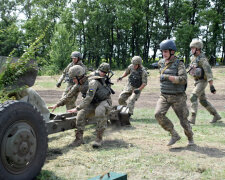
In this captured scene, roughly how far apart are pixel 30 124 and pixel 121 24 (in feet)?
139

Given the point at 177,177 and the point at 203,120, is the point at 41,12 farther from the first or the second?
the point at 177,177

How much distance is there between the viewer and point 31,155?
12.4 ft

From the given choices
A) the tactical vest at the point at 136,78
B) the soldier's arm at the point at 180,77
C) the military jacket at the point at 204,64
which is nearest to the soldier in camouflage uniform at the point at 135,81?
the tactical vest at the point at 136,78

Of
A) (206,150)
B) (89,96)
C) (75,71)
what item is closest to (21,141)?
(89,96)

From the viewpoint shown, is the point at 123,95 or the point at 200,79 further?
the point at 123,95

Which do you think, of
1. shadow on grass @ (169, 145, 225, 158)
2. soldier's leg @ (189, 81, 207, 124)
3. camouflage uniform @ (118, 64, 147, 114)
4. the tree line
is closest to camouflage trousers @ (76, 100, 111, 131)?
shadow on grass @ (169, 145, 225, 158)

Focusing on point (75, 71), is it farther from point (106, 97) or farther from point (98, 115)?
point (98, 115)

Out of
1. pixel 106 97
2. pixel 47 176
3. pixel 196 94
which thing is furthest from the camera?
pixel 196 94

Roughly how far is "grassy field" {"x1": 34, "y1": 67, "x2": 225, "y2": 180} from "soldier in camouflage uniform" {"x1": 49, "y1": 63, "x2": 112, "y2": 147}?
0.31 meters

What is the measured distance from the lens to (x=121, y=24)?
45.0 meters

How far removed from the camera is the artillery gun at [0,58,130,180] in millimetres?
3445

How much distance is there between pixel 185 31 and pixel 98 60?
1722 centimetres

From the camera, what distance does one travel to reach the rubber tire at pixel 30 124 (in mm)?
3434

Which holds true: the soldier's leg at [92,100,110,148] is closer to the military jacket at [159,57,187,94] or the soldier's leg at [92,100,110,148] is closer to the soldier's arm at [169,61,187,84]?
the military jacket at [159,57,187,94]
